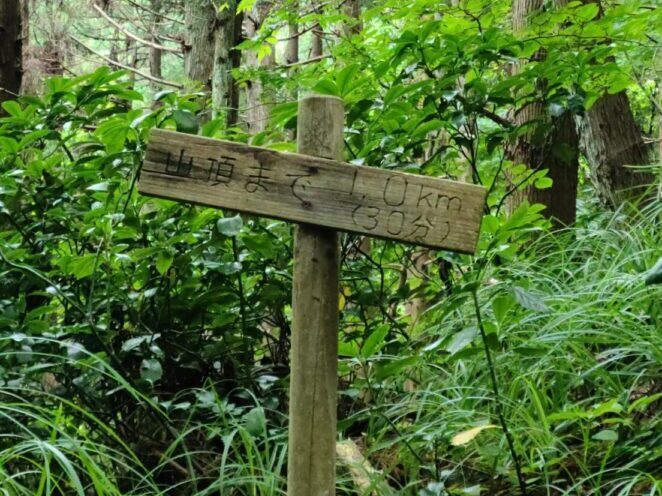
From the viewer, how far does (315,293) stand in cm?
178

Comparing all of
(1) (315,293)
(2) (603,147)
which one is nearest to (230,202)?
(1) (315,293)

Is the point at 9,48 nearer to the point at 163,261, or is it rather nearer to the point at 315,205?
the point at 163,261

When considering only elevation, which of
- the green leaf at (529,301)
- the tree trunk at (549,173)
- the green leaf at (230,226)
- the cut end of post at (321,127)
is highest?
the tree trunk at (549,173)

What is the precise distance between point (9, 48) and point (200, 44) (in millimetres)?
3603

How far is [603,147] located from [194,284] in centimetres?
323

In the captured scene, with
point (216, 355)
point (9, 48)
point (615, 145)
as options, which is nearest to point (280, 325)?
point (216, 355)

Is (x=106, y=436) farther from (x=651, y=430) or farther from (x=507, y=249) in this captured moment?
(x=651, y=430)

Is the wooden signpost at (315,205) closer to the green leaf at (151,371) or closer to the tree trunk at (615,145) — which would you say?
the green leaf at (151,371)

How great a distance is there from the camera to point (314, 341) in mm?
1778

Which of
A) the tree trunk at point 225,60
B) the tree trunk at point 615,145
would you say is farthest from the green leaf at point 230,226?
the tree trunk at point 225,60

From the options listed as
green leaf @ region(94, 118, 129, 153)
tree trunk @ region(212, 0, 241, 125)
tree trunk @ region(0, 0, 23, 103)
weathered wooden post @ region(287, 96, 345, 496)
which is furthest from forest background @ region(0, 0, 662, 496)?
tree trunk @ region(212, 0, 241, 125)

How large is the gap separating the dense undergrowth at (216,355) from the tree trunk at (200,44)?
487 cm

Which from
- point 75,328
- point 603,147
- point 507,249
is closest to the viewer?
point 507,249

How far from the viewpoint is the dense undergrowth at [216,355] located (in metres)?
2.23
